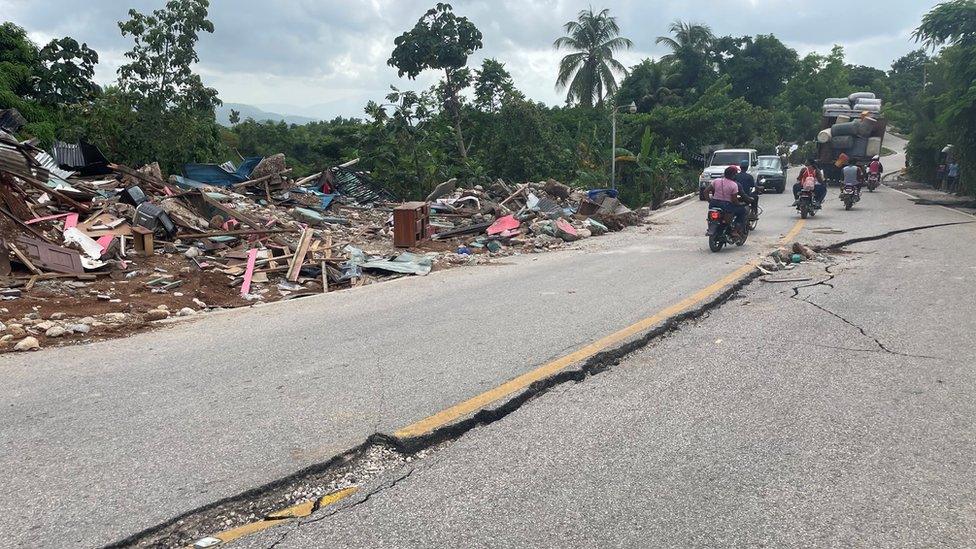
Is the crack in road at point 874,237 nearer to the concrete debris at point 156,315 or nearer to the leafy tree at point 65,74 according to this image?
the concrete debris at point 156,315

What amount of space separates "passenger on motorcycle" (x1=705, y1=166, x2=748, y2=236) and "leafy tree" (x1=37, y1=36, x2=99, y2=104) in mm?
18039

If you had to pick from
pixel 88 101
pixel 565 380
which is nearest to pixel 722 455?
pixel 565 380

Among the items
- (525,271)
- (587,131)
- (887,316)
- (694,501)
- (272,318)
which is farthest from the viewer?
(587,131)

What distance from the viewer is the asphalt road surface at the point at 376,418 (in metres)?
3.37

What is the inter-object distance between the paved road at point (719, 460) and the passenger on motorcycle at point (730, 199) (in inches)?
259

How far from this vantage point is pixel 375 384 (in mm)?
5277

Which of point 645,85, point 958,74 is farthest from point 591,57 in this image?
point 958,74

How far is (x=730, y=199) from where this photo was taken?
42.7 ft

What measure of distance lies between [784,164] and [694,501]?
30.7m

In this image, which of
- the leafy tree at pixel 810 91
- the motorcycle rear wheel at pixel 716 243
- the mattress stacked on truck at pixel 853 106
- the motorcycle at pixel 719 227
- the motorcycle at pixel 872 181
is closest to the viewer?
the motorcycle at pixel 719 227

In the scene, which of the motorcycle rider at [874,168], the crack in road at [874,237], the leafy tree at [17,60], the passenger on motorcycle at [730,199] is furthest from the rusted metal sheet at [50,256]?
the motorcycle rider at [874,168]

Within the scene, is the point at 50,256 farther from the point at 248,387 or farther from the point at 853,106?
the point at 853,106

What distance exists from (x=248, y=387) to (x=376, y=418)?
4.39ft

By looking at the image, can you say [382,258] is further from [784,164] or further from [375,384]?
[784,164]
